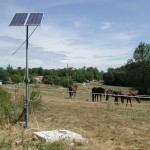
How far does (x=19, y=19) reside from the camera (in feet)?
41.9

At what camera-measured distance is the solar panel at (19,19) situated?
40.9 feet

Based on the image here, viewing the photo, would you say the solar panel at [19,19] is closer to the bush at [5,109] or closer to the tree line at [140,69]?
the bush at [5,109]

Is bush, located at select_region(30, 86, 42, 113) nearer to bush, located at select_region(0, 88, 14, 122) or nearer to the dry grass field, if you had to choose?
the dry grass field

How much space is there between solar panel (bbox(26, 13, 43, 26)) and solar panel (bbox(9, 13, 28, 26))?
182 millimetres

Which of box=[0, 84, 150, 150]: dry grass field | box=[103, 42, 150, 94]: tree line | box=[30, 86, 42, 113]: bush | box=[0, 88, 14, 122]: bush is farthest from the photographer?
box=[103, 42, 150, 94]: tree line

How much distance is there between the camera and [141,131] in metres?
12.9

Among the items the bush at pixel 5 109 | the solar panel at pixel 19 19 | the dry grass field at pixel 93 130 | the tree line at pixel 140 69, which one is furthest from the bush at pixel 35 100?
the tree line at pixel 140 69

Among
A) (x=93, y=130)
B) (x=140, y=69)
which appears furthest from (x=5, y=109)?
(x=140, y=69)

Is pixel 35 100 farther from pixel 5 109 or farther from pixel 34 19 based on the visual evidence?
pixel 34 19

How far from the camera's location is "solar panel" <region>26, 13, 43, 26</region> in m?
12.3

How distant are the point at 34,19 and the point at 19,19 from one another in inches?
21.9

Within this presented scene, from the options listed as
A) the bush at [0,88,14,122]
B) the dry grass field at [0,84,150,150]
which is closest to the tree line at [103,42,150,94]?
the dry grass field at [0,84,150,150]

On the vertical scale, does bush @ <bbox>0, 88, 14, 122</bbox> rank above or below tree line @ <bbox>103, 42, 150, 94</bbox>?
below

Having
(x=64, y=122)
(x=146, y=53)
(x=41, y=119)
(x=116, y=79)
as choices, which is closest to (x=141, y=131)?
(x=64, y=122)
